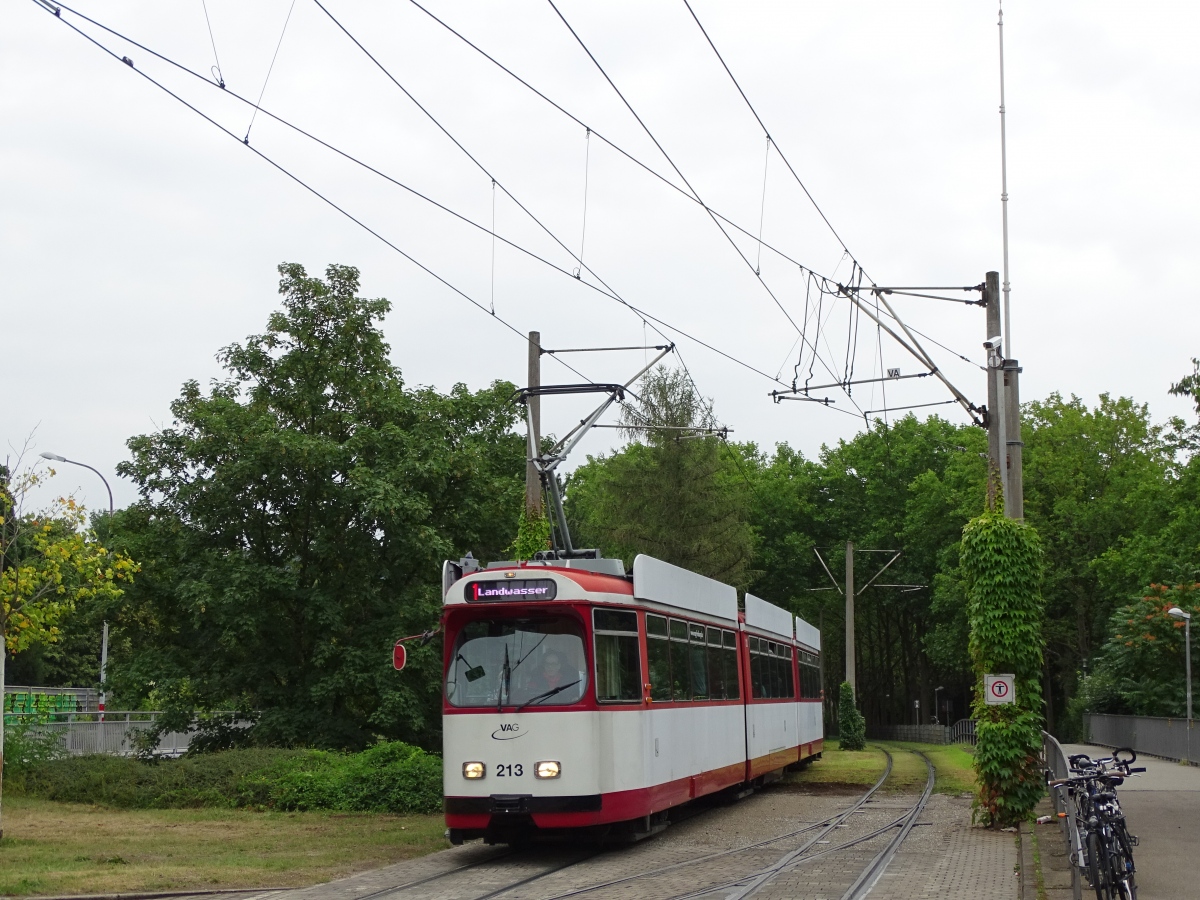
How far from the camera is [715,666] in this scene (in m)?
19.5

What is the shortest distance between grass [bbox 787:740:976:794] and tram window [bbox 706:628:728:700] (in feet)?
20.7

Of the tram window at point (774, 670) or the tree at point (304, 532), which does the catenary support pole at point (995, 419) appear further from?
the tree at point (304, 532)

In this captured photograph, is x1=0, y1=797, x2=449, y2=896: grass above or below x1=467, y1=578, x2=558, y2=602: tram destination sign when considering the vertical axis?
below

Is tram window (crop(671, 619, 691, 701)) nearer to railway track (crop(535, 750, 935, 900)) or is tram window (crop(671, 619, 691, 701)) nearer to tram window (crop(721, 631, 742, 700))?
railway track (crop(535, 750, 935, 900))

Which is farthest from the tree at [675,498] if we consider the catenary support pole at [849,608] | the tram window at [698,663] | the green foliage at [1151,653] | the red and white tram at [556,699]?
the red and white tram at [556,699]

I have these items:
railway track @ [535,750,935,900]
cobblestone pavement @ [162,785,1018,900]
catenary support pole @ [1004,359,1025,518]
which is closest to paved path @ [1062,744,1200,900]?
cobblestone pavement @ [162,785,1018,900]

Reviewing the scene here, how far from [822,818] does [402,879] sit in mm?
7974

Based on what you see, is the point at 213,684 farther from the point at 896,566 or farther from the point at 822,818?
the point at 896,566

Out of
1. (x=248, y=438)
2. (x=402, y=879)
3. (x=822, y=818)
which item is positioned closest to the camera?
(x=402, y=879)

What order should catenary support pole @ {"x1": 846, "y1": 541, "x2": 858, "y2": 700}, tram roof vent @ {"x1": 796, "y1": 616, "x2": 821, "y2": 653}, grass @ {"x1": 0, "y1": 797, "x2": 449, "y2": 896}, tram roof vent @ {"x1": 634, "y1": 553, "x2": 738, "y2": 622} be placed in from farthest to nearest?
catenary support pole @ {"x1": 846, "y1": 541, "x2": 858, "y2": 700}, tram roof vent @ {"x1": 796, "y1": 616, "x2": 821, "y2": 653}, tram roof vent @ {"x1": 634, "y1": 553, "x2": 738, "y2": 622}, grass @ {"x1": 0, "y1": 797, "x2": 449, "y2": 896}

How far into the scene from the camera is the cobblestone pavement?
12031mm

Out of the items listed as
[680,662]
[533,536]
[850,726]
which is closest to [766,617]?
[533,536]

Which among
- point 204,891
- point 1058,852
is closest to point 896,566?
point 1058,852

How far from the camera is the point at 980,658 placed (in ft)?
57.6
